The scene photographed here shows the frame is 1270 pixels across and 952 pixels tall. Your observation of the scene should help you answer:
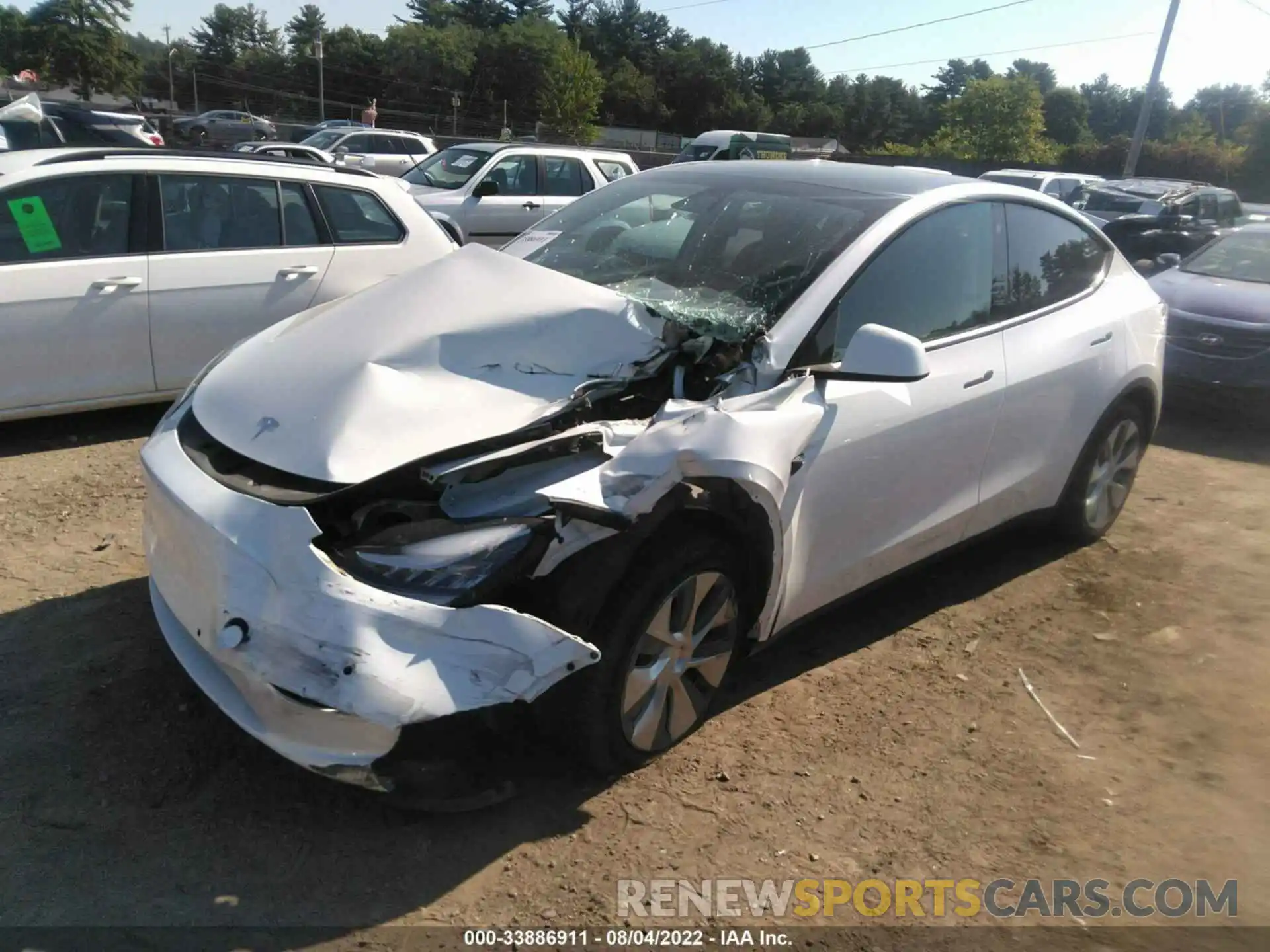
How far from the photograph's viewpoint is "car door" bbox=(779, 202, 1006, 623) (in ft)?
10.4

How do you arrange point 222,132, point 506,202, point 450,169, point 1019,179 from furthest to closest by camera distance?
point 222,132
point 1019,179
point 450,169
point 506,202

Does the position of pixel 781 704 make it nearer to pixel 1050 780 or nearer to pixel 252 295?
pixel 1050 780

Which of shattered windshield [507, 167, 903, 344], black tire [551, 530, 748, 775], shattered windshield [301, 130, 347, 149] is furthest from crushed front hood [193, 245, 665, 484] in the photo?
shattered windshield [301, 130, 347, 149]

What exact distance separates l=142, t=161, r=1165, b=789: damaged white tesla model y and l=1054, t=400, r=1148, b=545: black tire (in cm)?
25

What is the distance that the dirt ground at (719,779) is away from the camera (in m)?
2.48

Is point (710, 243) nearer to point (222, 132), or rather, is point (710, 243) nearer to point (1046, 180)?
point (1046, 180)

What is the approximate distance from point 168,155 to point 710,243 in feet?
11.9

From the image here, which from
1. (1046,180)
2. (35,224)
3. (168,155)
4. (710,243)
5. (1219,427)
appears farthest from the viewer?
(1046,180)

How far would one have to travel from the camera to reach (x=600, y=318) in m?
3.17

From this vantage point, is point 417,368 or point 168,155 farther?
point 168,155

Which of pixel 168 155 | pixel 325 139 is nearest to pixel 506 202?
pixel 168 155

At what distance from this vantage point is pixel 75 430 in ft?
18.3

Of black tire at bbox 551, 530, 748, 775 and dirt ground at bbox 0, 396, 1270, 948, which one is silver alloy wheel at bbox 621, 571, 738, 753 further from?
dirt ground at bbox 0, 396, 1270, 948

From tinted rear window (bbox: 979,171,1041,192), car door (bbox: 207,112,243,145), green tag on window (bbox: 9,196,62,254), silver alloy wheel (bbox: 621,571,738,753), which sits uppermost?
car door (bbox: 207,112,243,145)
